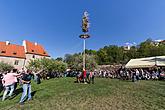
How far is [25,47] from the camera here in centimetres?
6209

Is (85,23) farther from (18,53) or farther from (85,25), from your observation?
(18,53)

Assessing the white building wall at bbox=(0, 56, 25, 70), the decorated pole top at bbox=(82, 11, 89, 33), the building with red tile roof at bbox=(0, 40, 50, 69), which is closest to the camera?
the decorated pole top at bbox=(82, 11, 89, 33)

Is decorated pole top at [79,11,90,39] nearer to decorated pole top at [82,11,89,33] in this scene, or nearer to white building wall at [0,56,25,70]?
decorated pole top at [82,11,89,33]

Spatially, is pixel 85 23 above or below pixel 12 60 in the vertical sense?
above

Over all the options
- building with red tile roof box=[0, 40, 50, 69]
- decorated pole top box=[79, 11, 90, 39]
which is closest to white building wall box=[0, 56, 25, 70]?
building with red tile roof box=[0, 40, 50, 69]

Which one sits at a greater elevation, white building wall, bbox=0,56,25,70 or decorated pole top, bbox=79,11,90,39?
decorated pole top, bbox=79,11,90,39

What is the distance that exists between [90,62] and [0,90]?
164 ft

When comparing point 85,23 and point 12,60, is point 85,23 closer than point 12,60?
Yes

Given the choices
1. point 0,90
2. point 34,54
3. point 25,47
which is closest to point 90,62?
point 34,54

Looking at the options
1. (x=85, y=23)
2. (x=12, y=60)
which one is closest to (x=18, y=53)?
(x=12, y=60)

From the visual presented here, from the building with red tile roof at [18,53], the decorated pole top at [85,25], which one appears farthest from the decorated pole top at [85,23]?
the building with red tile roof at [18,53]

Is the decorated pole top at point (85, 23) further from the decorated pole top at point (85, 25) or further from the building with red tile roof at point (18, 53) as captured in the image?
the building with red tile roof at point (18, 53)

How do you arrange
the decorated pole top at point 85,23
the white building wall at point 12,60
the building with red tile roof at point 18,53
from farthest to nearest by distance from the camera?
the building with red tile roof at point 18,53 < the white building wall at point 12,60 < the decorated pole top at point 85,23

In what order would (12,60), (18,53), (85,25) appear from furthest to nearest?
1. (18,53)
2. (12,60)
3. (85,25)
